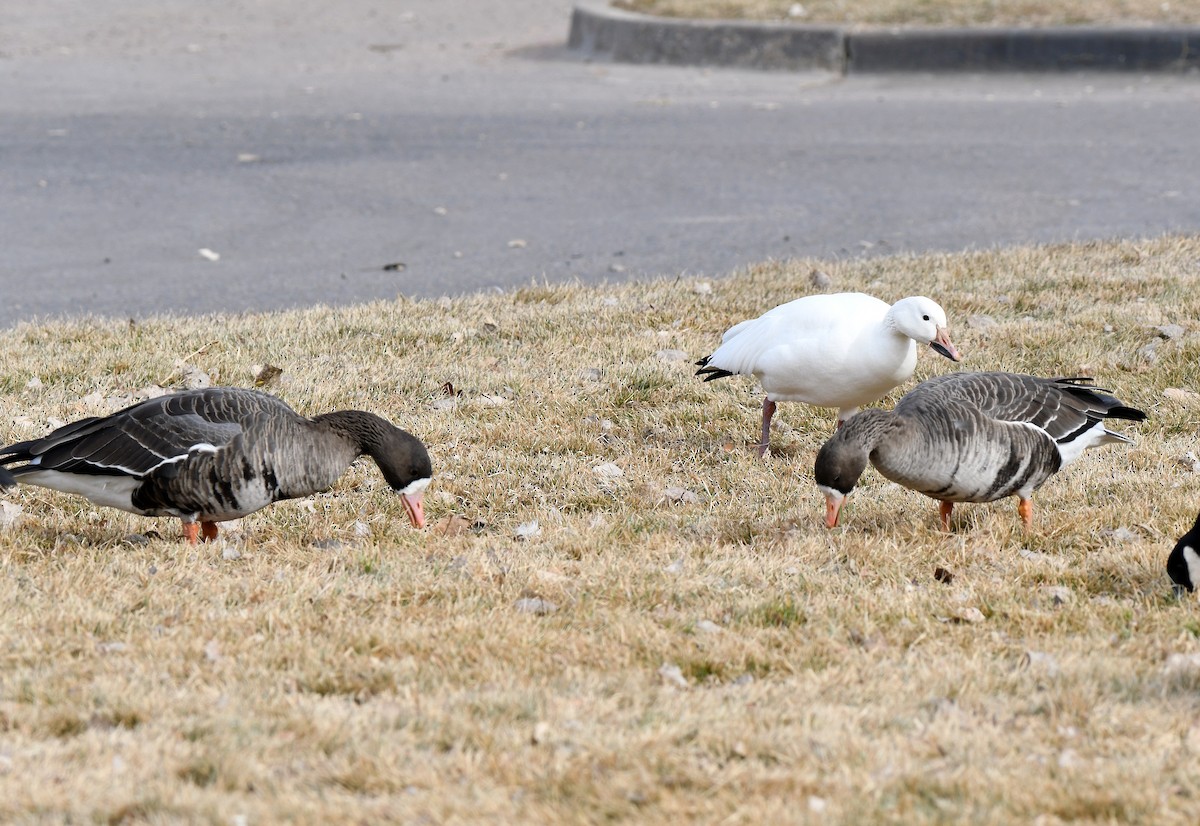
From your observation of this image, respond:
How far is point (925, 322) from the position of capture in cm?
541

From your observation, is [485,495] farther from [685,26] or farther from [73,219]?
[685,26]

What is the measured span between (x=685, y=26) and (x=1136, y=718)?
1174cm

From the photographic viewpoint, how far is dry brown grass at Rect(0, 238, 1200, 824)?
10.7ft

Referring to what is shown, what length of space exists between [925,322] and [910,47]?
8888mm

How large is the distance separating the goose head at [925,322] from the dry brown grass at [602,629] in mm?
604

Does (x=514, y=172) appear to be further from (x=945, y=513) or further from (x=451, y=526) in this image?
(x=945, y=513)

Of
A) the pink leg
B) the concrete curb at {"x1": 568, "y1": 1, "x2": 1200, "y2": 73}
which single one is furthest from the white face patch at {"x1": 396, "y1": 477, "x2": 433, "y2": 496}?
the concrete curb at {"x1": 568, "y1": 1, "x2": 1200, "y2": 73}

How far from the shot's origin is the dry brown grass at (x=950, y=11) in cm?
1358

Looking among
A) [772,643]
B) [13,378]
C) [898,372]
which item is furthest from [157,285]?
[772,643]

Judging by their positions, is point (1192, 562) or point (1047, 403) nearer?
point (1192, 562)

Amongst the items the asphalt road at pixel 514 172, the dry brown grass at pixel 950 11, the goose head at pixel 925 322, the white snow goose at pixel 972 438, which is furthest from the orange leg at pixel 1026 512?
the dry brown grass at pixel 950 11

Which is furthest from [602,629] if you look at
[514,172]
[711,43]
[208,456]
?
[711,43]

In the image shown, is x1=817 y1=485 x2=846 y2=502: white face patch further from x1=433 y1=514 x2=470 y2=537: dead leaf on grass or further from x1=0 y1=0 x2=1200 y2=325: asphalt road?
x1=0 y1=0 x2=1200 y2=325: asphalt road

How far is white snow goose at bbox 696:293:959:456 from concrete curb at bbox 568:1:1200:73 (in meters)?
8.46
